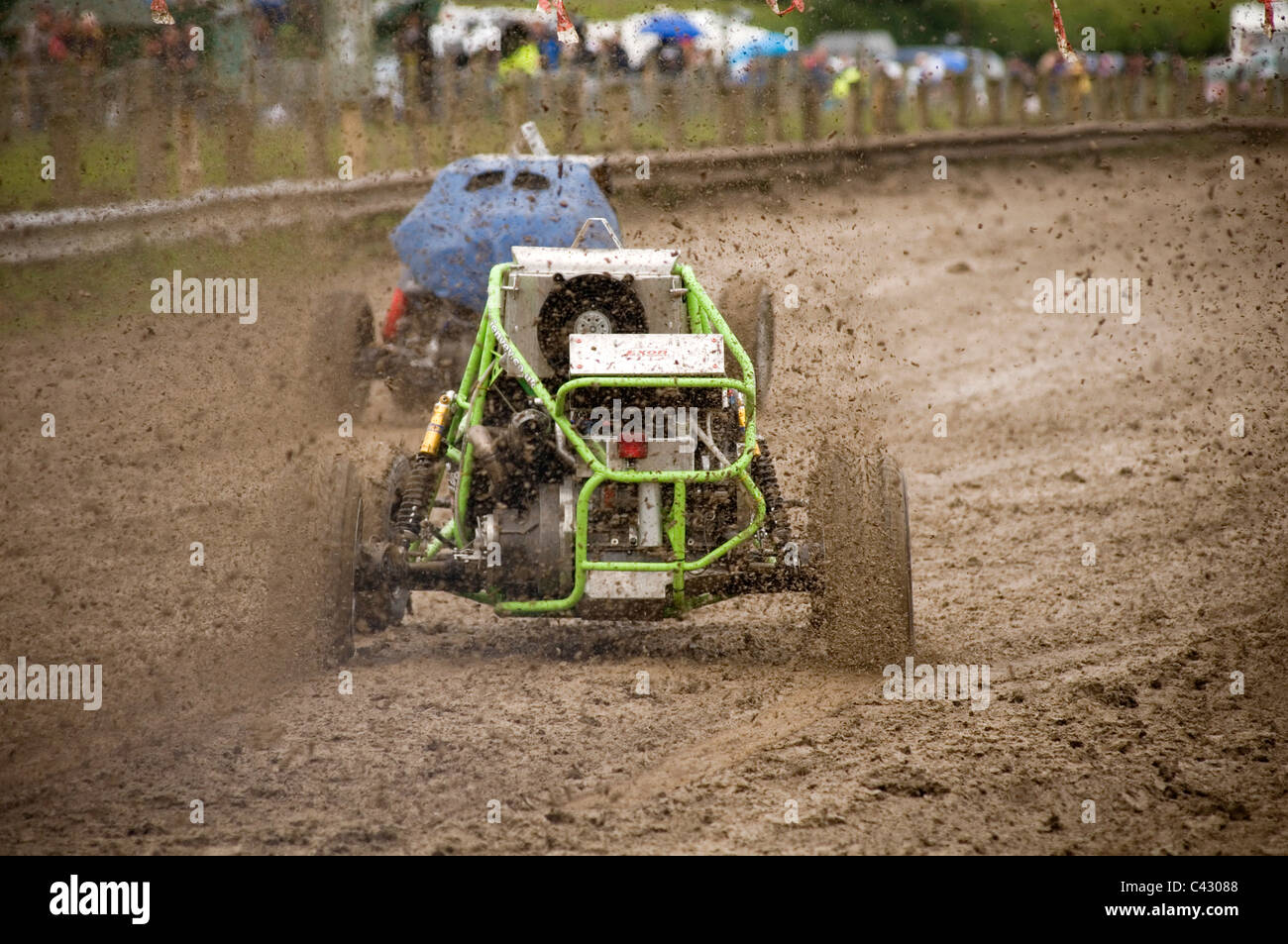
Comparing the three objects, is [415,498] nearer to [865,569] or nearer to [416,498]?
[416,498]

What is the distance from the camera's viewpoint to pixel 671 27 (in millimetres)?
17922

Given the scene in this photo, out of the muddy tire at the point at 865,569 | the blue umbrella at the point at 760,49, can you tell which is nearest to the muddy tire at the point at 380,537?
the muddy tire at the point at 865,569

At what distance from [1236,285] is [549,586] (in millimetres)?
10878

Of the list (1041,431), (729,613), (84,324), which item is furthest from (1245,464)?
(84,324)

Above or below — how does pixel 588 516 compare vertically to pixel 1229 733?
above

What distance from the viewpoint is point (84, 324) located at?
1084 centimetres

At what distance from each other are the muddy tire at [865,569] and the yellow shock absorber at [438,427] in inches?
72.3

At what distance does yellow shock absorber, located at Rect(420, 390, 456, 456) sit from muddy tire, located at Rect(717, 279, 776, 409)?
2069mm

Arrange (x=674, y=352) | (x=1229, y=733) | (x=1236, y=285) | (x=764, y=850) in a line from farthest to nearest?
(x=1236, y=285)
(x=674, y=352)
(x=1229, y=733)
(x=764, y=850)

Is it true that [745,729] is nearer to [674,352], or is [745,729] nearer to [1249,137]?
[674,352]

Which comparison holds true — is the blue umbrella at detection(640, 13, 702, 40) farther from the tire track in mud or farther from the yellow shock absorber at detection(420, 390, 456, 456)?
the tire track in mud

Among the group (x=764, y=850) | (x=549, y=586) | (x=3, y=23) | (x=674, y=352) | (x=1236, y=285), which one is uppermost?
(x=3, y=23)

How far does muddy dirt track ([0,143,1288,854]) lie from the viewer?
4602mm

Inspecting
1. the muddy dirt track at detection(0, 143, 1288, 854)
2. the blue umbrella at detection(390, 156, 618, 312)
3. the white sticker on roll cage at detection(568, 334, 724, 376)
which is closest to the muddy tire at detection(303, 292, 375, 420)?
the muddy dirt track at detection(0, 143, 1288, 854)
